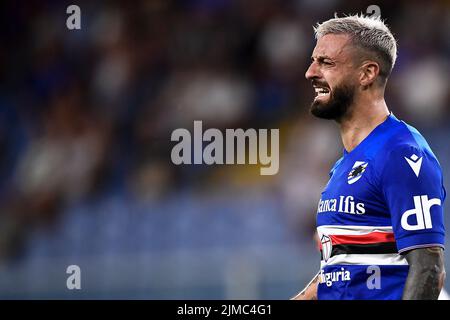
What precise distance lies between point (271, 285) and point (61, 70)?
395cm

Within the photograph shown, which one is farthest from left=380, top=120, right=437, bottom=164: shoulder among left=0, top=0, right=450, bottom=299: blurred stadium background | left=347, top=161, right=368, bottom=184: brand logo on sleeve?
left=0, top=0, right=450, bottom=299: blurred stadium background

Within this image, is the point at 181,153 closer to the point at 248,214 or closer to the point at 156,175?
the point at 156,175

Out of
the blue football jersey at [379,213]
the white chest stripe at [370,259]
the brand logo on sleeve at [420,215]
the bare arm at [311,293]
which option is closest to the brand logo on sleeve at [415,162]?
the blue football jersey at [379,213]

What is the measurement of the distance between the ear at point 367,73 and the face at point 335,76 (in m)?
0.04

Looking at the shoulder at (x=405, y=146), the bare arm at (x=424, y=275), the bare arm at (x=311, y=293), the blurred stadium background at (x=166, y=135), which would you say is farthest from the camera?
the blurred stadium background at (x=166, y=135)

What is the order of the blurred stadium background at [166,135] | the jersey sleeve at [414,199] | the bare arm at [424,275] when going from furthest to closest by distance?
the blurred stadium background at [166,135] < the jersey sleeve at [414,199] < the bare arm at [424,275]

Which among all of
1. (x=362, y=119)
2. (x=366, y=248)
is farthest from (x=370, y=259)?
(x=362, y=119)

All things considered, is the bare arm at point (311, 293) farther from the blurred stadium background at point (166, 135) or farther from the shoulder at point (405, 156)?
the blurred stadium background at point (166, 135)

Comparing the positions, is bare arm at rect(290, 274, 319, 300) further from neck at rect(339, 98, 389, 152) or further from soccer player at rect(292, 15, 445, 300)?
neck at rect(339, 98, 389, 152)

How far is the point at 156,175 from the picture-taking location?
29.3 feet

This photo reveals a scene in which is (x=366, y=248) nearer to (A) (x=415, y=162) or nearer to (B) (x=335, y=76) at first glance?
(A) (x=415, y=162)

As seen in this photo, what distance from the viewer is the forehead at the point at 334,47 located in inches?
150

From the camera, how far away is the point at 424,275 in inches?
124
